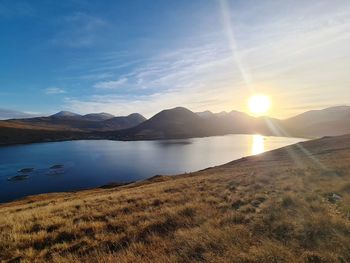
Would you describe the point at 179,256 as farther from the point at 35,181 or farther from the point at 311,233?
the point at 35,181

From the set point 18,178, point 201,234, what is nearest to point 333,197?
point 201,234

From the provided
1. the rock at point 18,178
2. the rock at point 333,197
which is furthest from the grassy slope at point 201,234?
the rock at point 18,178

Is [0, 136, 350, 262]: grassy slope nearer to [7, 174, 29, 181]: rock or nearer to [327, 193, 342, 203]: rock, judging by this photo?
[327, 193, 342, 203]: rock

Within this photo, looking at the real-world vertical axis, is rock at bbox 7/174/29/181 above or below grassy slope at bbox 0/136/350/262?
below

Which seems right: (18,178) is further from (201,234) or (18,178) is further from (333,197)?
(333,197)

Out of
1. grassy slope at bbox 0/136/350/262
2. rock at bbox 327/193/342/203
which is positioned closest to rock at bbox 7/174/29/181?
grassy slope at bbox 0/136/350/262

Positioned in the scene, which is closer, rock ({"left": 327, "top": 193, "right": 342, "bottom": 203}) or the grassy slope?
the grassy slope

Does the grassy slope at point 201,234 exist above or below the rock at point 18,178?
above

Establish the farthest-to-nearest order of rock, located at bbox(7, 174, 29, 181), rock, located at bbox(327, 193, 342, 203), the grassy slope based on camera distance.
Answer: rock, located at bbox(7, 174, 29, 181), rock, located at bbox(327, 193, 342, 203), the grassy slope

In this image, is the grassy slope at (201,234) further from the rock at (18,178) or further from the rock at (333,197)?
the rock at (18,178)

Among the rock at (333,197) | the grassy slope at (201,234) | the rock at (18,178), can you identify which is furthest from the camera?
the rock at (18,178)

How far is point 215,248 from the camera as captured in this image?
585 cm

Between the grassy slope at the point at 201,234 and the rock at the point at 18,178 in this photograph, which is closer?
the grassy slope at the point at 201,234

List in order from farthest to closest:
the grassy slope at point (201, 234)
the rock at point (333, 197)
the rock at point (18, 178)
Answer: the rock at point (18, 178), the rock at point (333, 197), the grassy slope at point (201, 234)
